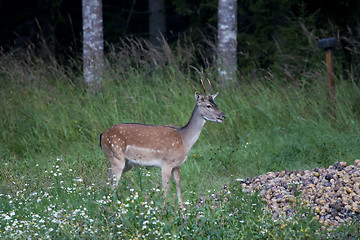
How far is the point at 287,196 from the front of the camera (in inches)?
251

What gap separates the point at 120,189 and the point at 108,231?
43.8 inches

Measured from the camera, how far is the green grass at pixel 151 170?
17.6 feet

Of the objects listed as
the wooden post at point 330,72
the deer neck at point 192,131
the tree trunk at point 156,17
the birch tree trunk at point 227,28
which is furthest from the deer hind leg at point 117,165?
the tree trunk at point 156,17

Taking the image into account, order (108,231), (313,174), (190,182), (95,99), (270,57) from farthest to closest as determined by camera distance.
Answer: (270,57) → (95,99) → (190,182) → (313,174) → (108,231)

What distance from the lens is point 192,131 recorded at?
24.1 feet

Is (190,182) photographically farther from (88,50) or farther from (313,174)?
(88,50)

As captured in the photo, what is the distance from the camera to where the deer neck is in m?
7.30

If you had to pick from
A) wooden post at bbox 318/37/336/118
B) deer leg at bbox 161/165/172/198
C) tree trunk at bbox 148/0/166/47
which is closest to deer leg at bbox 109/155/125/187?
deer leg at bbox 161/165/172/198

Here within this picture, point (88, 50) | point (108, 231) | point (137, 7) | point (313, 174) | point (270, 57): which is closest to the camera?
point (108, 231)

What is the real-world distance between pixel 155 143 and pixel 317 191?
78.3 inches

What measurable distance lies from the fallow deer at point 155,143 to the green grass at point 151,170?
240 mm

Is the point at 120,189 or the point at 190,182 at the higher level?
the point at 120,189

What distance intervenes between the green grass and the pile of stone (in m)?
0.32

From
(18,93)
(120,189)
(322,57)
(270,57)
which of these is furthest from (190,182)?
(270,57)
